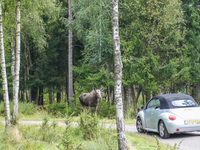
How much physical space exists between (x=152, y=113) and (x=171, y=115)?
4.80 feet

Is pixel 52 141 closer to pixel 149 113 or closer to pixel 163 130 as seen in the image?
pixel 163 130

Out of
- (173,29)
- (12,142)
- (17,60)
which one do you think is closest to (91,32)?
(173,29)

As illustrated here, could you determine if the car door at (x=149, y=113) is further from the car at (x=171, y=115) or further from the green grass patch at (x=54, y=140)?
the green grass patch at (x=54, y=140)

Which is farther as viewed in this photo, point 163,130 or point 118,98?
point 163,130

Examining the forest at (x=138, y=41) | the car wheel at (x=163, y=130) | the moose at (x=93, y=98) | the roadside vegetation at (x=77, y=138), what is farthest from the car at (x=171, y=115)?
the forest at (x=138, y=41)

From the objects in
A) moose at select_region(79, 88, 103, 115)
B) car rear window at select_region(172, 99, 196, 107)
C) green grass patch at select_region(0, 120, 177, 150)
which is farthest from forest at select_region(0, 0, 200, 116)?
green grass patch at select_region(0, 120, 177, 150)

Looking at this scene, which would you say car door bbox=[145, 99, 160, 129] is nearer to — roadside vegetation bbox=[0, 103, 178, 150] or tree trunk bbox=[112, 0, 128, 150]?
roadside vegetation bbox=[0, 103, 178, 150]

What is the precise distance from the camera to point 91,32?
26828mm

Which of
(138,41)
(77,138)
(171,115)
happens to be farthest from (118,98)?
(138,41)

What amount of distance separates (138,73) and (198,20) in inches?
323

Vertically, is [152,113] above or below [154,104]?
below

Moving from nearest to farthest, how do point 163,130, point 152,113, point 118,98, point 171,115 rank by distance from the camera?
point 118,98, point 171,115, point 163,130, point 152,113

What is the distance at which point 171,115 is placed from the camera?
1204 centimetres

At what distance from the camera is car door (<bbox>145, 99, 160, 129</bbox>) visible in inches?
516
